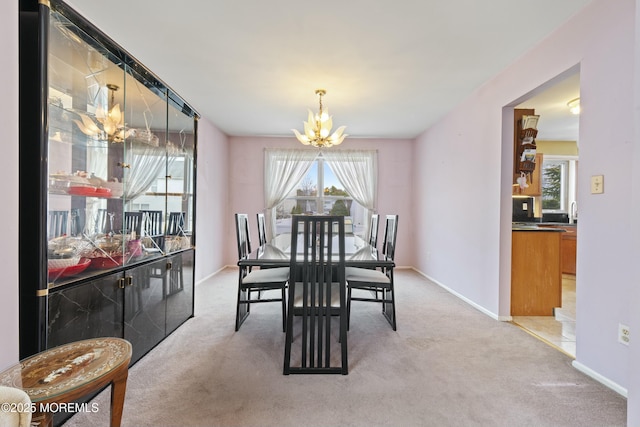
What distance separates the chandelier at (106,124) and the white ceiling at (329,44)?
70 cm

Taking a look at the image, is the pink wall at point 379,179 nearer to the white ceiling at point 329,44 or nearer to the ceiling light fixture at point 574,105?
the white ceiling at point 329,44

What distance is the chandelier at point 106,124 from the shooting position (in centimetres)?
174

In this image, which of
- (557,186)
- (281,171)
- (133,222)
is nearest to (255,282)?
(133,222)

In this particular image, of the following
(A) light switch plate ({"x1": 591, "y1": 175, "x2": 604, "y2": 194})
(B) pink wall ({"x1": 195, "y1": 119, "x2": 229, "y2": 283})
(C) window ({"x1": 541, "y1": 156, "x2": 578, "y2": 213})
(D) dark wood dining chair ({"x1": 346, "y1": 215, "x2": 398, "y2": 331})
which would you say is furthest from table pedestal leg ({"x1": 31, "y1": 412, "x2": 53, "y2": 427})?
(C) window ({"x1": 541, "y1": 156, "x2": 578, "y2": 213})

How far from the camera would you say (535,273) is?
9.86ft

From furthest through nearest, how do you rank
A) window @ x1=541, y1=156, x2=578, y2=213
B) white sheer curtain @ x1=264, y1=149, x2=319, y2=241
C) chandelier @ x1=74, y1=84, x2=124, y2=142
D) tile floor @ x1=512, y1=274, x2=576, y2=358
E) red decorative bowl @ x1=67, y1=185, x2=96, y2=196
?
window @ x1=541, y1=156, x2=578, y2=213
white sheer curtain @ x1=264, y1=149, x2=319, y2=241
tile floor @ x1=512, y1=274, x2=576, y2=358
chandelier @ x1=74, y1=84, x2=124, y2=142
red decorative bowl @ x1=67, y1=185, x2=96, y2=196

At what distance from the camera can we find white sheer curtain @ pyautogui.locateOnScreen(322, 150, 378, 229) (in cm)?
545

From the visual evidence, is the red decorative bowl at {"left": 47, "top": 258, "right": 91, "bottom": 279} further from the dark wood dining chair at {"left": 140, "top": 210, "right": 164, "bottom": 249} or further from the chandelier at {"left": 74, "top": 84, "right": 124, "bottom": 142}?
the chandelier at {"left": 74, "top": 84, "right": 124, "bottom": 142}

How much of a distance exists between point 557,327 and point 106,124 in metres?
4.03

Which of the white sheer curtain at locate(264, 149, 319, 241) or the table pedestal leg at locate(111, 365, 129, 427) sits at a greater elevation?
the white sheer curtain at locate(264, 149, 319, 241)

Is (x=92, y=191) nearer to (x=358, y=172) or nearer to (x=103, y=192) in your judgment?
(x=103, y=192)

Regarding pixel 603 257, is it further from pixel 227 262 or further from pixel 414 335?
pixel 227 262

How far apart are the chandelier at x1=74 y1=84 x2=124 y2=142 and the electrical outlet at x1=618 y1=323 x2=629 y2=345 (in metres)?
3.32

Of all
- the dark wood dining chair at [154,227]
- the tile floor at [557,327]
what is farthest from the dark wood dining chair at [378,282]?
the dark wood dining chair at [154,227]
